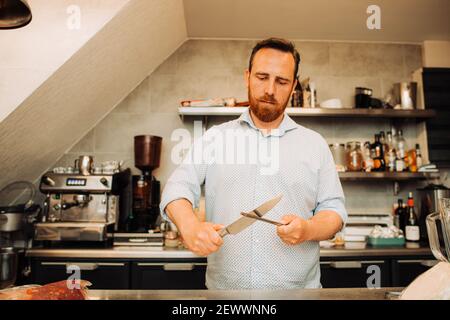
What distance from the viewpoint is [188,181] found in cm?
146

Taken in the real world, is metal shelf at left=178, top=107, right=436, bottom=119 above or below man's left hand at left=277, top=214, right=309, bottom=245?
above

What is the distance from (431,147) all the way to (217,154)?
2.41 metres

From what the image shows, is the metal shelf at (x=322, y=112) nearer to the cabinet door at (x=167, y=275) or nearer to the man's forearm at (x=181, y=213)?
the cabinet door at (x=167, y=275)

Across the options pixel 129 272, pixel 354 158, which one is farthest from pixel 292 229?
pixel 354 158

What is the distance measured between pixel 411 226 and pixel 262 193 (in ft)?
6.26

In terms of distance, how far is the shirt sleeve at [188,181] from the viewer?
1349mm

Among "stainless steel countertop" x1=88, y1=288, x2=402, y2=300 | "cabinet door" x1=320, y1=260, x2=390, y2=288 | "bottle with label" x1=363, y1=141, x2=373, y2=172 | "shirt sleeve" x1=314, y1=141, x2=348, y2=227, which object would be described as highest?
"bottle with label" x1=363, y1=141, x2=373, y2=172

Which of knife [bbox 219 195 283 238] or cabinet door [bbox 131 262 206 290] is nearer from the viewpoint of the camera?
knife [bbox 219 195 283 238]

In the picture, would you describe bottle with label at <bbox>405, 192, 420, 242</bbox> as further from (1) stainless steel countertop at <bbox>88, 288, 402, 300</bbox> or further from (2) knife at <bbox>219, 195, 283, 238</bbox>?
(2) knife at <bbox>219, 195, 283, 238</bbox>

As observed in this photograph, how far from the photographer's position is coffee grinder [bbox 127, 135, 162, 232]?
273cm

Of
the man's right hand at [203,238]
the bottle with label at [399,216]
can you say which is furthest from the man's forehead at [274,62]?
the bottle with label at [399,216]

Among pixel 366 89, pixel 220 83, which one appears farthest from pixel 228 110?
pixel 366 89

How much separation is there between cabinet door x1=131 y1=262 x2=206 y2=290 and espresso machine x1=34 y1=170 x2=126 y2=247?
0.36 m

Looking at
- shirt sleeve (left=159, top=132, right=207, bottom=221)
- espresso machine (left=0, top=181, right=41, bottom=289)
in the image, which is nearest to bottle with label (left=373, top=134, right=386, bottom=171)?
shirt sleeve (left=159, top=132, right=207, bottom=221)
